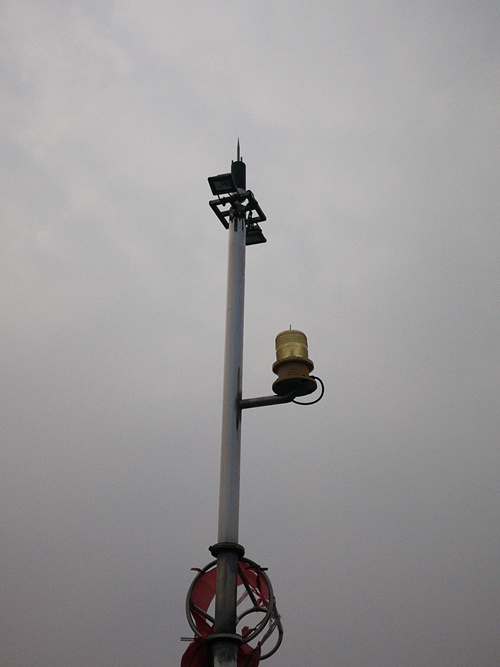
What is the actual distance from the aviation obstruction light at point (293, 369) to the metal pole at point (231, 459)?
23.6 inches

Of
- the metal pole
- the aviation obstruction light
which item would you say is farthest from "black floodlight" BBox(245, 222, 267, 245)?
the aviation obstruction light

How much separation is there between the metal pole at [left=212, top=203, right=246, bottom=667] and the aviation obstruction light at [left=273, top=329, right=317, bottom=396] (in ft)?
1.97

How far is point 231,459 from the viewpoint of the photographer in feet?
25.6

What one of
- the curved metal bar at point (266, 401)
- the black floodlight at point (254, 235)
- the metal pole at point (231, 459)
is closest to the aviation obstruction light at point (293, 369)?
the curved metal bar at point (266, 401)

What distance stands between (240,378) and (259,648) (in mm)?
2908

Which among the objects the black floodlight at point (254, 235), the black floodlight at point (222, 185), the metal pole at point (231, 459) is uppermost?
the black floodlight at point (222, 185)

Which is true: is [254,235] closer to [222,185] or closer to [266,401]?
[222,185]

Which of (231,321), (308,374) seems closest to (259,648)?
(308,374)

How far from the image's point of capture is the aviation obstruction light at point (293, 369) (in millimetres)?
7859

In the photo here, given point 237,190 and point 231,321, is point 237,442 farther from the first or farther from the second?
→ point 237,190

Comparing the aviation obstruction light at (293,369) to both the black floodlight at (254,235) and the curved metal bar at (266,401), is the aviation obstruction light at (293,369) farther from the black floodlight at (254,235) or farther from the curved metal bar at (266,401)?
the black floodlight at (254,235)

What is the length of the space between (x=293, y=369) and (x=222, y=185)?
3.15 metres

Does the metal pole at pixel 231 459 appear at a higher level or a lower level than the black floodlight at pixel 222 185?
lower

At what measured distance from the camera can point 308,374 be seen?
26.1ft
